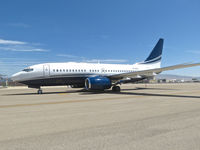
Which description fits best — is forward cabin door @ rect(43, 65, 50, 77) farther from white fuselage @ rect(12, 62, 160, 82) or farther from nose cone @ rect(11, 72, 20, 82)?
nose cone @ rect(11, 72, 20, 82)

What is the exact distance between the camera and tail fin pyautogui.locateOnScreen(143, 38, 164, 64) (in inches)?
1193

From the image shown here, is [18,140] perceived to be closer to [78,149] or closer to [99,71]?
[78,149]

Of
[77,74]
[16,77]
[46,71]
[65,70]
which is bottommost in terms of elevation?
[16,77]

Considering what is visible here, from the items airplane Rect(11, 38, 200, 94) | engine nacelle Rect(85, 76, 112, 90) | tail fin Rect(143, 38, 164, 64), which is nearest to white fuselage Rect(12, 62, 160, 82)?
airplane Rect(11, 38, 200, 94)

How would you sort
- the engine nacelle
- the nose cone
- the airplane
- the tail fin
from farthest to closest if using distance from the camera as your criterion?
the tail fin → the engine nacelle → the airplane → the nose cone

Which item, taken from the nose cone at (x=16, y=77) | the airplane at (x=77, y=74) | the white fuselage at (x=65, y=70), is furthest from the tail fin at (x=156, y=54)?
the nose cone at (x=16, y=77)

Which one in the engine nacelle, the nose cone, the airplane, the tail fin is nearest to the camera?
the nose cone

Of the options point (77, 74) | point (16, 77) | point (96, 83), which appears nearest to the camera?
point (16, 77)

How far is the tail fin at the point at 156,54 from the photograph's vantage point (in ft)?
99.4

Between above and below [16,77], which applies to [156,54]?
above

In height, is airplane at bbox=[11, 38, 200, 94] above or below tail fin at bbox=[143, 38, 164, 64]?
below

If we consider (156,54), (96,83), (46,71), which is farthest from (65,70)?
(156,54)

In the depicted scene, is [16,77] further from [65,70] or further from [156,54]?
[156,54]

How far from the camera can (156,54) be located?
1200 inches
